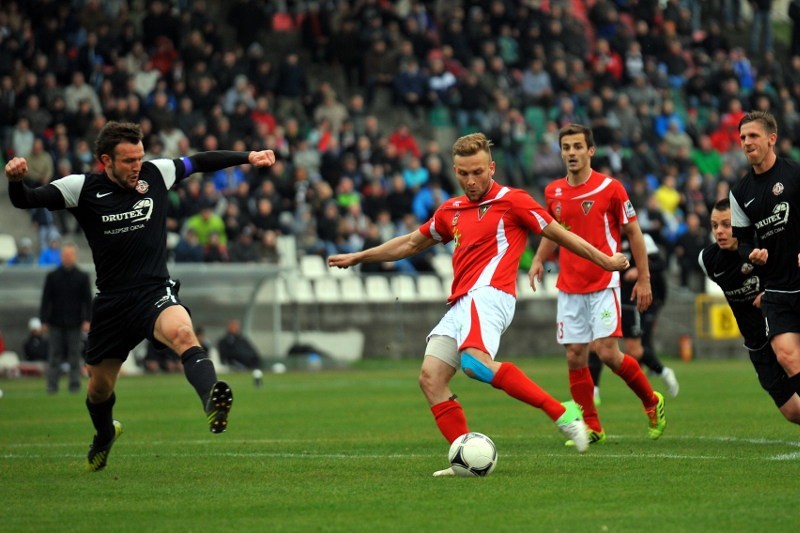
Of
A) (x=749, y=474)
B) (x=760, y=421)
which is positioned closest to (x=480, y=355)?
(x=749, y=474)

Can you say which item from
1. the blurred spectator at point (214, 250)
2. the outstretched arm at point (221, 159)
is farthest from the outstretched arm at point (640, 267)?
the blurred spectator at point (214, 250)

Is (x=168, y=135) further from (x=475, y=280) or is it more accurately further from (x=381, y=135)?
(x=475, y=280)

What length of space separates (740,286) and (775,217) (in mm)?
1113

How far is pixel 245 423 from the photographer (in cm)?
1557

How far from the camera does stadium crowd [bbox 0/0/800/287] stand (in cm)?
2975

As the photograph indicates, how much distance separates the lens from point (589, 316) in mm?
12617

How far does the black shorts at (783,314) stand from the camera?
10.3 m

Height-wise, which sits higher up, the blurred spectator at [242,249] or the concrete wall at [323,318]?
A: the blurred spectator at [242,249]

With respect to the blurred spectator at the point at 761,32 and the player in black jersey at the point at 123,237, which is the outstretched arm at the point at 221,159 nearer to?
the player in black jersey at the point at 123,237

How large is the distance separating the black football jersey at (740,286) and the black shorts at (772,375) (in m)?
0.08

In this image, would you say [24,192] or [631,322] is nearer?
[24,192]

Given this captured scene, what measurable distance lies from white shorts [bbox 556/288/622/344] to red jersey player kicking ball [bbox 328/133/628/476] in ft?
8.38

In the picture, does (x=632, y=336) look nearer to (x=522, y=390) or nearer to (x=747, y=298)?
(x=747, y=298)

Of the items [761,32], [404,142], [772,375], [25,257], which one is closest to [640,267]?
[772,375]
